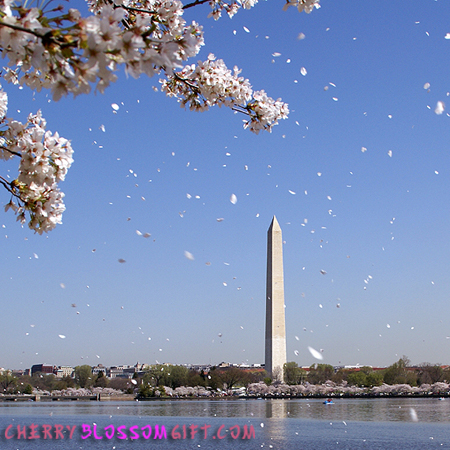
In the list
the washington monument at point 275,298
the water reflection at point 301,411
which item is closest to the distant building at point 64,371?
the water reflection at point 301,411

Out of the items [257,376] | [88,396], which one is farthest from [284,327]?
[88,396]

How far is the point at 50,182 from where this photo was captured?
2697mm

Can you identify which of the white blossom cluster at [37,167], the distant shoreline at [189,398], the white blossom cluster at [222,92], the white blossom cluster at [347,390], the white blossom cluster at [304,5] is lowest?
the distant shoreline at [189,398]

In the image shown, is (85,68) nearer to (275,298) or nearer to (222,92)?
(222,92)

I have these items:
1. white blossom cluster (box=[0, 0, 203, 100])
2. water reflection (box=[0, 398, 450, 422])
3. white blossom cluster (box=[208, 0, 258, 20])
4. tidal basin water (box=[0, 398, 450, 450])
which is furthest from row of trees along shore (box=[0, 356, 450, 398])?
white blossom cluster (box=[0, 0, 203, 100])

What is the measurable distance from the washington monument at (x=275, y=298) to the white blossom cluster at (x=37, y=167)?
39027 millimetres

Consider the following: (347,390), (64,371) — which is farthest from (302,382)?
(64,371)

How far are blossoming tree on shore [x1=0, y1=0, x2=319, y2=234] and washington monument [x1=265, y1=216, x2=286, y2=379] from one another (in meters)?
37.4

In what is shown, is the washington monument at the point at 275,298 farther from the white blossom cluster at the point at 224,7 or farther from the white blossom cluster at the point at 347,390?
the white blossom cluster at the point at 224,7

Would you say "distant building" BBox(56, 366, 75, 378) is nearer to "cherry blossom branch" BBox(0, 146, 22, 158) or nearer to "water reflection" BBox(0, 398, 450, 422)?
"water reflection" BBox(0, 398, 450, 422)

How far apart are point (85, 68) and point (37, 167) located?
34.2 inches

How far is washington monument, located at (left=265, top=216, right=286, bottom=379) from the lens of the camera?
41969 mm

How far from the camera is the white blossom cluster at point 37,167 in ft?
8.80

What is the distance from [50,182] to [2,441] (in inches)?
1024
